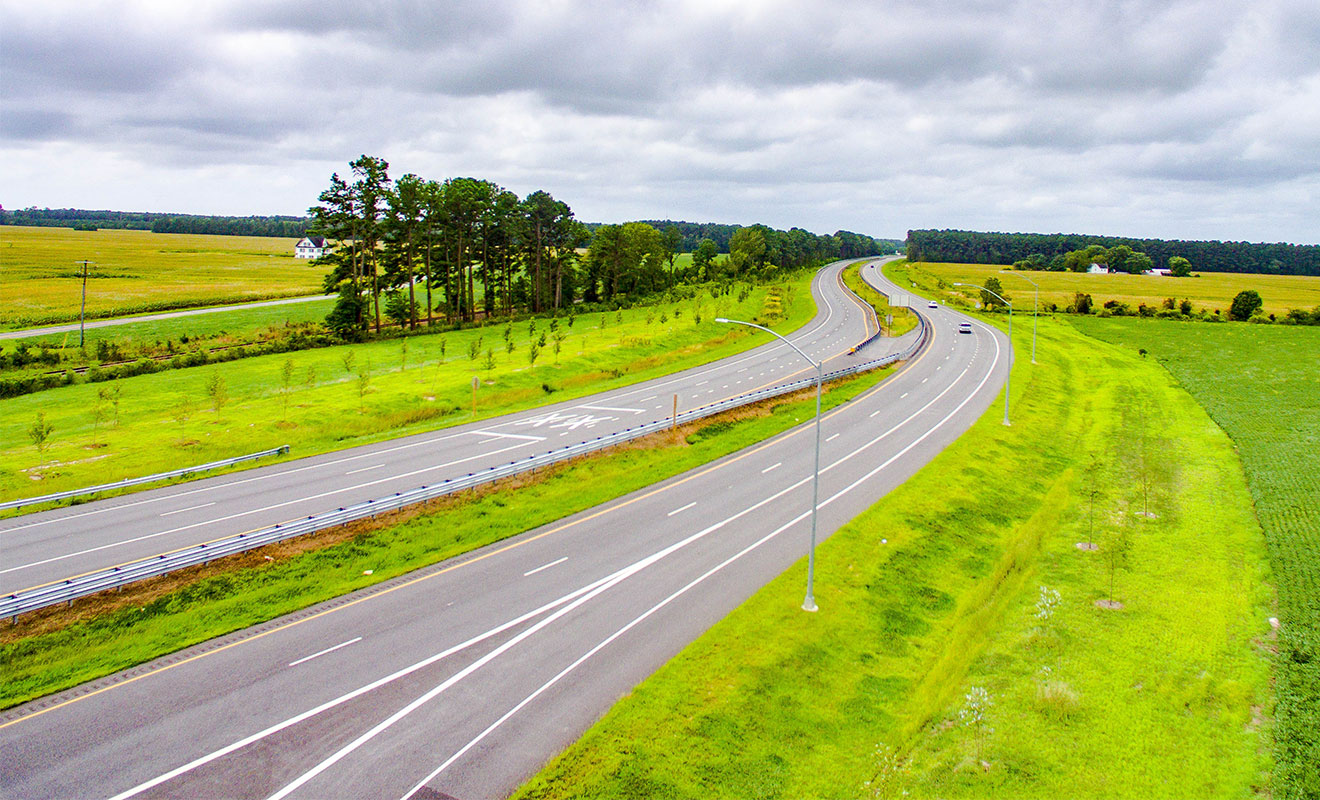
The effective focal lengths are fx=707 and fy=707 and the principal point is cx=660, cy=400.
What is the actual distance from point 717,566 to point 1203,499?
1050 inches

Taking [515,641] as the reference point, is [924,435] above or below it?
above

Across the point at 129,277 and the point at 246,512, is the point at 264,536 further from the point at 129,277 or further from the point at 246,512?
the point at 129,277

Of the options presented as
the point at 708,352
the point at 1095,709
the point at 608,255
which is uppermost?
the point at 608,255

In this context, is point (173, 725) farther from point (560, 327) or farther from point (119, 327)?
point (119, 327)

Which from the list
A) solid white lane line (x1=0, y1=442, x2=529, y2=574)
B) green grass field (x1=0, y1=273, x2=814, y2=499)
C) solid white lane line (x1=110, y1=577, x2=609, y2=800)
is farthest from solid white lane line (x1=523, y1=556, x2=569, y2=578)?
green grass field (x1=0, y1=273, x2=814, y2=499)

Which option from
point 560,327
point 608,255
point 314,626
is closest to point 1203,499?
point 314,626

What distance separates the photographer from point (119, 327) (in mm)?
80688

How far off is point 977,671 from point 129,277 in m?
148

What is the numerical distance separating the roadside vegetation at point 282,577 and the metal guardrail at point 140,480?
1179cm

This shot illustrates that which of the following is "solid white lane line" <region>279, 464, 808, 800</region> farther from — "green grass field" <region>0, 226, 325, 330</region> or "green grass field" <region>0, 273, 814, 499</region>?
"green grass field" <region>0, 226, 325, 330</region>

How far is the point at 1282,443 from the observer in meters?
45.3

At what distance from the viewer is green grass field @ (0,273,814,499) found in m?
36.7

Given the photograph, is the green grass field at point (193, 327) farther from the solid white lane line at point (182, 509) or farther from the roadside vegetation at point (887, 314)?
the roadside vegetation at point (887, 314)

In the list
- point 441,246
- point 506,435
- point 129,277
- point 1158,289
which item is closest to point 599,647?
point 506,435
